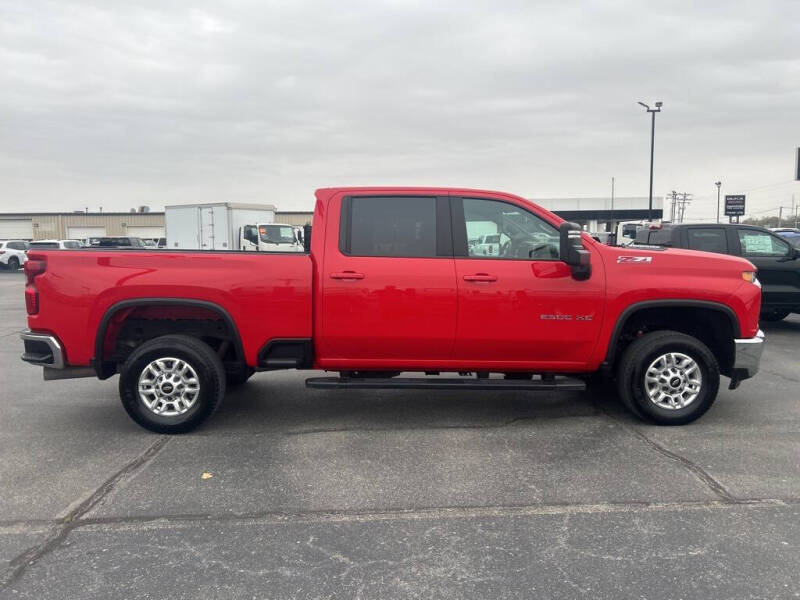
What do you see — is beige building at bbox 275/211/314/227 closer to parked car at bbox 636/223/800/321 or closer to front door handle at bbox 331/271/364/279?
parked car at bbox 636/223/800/321

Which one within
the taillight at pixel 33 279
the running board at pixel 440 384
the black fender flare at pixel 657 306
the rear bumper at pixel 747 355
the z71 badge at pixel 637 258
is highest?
the z71 badge at pixel 637 258

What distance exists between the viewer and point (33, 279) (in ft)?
16.5

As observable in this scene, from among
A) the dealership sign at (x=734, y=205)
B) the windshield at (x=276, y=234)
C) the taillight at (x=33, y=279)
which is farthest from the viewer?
the dealership sign at (x=734, y=205)

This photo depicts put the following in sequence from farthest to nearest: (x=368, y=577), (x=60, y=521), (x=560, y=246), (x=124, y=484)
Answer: (x=560, y=246)
(x=124, y=484)
(x=60, y=521)
(x=368, y=577)

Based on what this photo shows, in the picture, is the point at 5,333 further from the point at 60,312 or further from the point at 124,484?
the point at 124,484

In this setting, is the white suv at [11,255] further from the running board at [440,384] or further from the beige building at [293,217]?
the running board at [440,384]

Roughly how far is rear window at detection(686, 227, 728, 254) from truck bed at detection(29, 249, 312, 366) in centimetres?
725

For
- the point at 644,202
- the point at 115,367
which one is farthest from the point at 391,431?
the point at 644,202

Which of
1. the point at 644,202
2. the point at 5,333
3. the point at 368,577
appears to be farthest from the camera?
the point at 644,202

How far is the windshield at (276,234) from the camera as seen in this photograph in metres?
25.2

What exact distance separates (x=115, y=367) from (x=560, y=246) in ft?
12.9

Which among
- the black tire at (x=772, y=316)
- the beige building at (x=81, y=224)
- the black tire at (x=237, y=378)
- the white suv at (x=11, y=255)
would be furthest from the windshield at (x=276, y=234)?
the beige building at (x=81, y=224)

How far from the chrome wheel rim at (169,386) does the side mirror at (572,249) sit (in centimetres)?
312

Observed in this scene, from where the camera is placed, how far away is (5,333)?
431 inches
